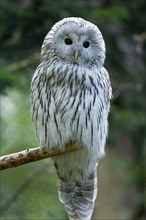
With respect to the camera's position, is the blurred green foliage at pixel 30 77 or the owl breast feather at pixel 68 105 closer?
the owl breast feather at pixel 68 105

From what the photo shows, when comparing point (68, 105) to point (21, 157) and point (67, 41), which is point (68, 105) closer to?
point (67, 41)

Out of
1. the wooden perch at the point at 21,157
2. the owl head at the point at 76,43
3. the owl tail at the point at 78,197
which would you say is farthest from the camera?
the owl tail at the point at 78,197

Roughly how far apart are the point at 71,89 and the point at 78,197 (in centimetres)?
92

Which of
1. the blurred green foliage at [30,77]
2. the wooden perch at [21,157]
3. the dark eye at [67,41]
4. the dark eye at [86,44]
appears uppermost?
the dark eye at [67,41]

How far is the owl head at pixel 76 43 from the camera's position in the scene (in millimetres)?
6484

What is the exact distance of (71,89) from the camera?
6.56 metres

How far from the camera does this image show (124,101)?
948 cm

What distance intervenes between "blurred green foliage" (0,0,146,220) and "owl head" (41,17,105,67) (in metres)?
0.82

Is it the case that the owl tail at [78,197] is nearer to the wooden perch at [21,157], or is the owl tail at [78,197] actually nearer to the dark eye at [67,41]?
the wooden perch at [21,157]

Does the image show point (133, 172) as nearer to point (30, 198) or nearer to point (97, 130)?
point (30, 198)

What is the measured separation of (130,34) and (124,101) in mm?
943

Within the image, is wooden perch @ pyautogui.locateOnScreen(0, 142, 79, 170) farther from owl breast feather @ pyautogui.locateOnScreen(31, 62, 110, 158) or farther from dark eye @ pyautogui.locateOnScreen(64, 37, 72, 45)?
dark eye @ pyautogui.locateOnScreen(64, 37, 72, 45)

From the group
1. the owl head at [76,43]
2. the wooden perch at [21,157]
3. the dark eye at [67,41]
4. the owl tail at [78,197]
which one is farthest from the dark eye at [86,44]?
the owl tail at [78,197]

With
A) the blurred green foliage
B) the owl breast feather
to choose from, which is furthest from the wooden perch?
the blurred green foliage
